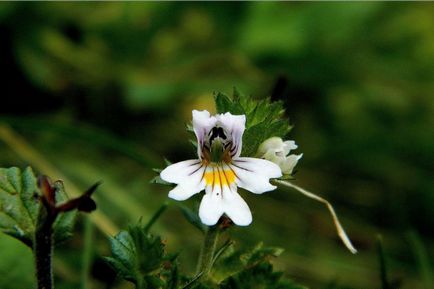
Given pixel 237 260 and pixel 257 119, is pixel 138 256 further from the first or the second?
pixel 257 119

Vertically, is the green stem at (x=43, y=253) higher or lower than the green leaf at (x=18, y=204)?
lower

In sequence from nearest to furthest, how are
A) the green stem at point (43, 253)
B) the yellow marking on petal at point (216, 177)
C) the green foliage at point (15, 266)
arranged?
the green stem at point (43, 253)
the yellow marking on petal at point (216, 177)
the green foliage at point (15, 266)

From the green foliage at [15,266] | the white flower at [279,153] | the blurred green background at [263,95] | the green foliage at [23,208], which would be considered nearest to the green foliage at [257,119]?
the white flower at [279,153]

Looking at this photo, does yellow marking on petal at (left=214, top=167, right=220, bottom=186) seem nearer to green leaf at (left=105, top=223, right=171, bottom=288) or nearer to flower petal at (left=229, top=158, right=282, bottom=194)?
flower petal at (left=229, top=158, right=282, bottom=194)

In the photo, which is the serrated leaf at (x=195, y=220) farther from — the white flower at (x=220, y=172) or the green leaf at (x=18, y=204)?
the green leaf at (x=18, y=204)

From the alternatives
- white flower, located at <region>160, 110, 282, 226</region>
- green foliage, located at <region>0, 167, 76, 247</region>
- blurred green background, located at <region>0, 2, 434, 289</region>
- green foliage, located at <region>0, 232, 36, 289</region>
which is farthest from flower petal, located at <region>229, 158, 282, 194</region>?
blurred green background, located at <region>0, 2, 434, 289</region>

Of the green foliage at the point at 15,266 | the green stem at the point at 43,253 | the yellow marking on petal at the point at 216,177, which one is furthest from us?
the green foliage at the point at 15,266

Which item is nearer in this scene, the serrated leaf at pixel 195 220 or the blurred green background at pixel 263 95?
the serrated leaf at pixel 195 220
